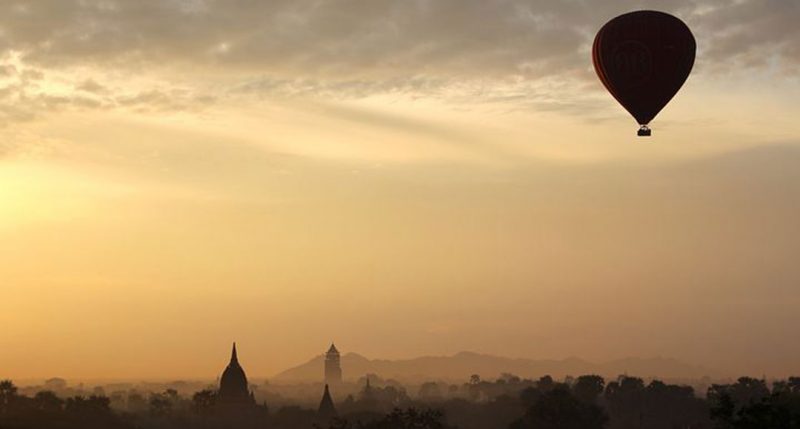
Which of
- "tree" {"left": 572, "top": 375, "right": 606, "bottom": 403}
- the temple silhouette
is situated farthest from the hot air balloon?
"tree" {"left": 572, "top": 375, "right": 606, "bottom": 403}

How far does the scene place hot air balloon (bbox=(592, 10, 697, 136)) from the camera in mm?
73500

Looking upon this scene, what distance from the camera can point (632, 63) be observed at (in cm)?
7362

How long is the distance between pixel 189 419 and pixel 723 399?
143m

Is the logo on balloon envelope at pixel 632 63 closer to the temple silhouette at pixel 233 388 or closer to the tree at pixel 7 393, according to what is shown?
the temple silhouette at pixel 233 388

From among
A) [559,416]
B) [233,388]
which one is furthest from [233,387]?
[559,416]

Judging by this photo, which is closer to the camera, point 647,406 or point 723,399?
point 723,399

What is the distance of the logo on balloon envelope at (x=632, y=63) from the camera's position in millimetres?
73438

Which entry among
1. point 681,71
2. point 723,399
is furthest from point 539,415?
point 723,399

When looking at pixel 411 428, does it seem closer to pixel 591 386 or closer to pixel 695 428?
pixel 695 428

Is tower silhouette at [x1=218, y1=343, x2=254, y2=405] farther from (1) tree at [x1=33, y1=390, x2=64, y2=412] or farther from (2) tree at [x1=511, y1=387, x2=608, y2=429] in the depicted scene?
(2) tree at [x1=511, y1=387, x2=608, y2=429]

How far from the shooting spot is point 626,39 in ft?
242

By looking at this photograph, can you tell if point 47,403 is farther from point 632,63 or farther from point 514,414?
point 632,63

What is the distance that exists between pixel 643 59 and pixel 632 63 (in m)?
0.71

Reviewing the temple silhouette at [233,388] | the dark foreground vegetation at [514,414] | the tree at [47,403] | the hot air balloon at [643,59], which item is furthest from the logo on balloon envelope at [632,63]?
the tree at [47,403]
